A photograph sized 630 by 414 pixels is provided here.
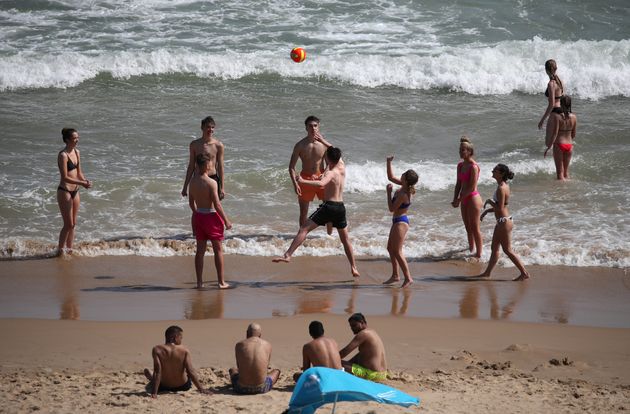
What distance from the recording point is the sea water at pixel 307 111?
43.0ft

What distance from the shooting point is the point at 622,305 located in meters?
10.5

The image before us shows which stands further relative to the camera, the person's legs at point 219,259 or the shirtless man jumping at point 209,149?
the shirtless man jumping at point 209,149

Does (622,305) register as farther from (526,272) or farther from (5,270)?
(5,270)

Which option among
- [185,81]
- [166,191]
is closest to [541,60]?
[185,81]

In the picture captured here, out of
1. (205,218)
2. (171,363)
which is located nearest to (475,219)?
(205,218)

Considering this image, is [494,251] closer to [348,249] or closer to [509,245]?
[509,245]

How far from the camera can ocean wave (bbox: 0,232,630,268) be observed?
1197 centimetres

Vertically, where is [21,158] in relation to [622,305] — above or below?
above

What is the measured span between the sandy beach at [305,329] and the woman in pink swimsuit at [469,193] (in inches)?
18.9

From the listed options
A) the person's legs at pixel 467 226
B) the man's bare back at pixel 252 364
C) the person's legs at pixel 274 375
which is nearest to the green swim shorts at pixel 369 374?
the person's legs at pixel 274 375

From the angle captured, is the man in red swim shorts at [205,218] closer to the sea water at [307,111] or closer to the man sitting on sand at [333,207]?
the man sitting on sand at [333,207]

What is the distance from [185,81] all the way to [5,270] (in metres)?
9.49

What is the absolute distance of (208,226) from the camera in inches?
420

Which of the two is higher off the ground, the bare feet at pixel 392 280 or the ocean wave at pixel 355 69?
the ocean wave at pixel 355 69
